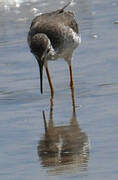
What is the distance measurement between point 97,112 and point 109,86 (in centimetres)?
91

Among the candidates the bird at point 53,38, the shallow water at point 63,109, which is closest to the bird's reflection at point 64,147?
the shallow water at point 63,109

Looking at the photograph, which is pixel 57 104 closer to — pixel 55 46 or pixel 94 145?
pixel 55 46

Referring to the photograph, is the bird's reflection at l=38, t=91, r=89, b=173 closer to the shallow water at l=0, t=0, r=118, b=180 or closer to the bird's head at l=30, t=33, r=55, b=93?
the shallow water at l=0, t=0, r=118, b=180

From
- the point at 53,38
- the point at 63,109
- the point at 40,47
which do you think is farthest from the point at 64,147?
the point at 53,38

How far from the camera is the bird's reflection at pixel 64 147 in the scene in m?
6.96

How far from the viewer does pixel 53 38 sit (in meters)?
9.46

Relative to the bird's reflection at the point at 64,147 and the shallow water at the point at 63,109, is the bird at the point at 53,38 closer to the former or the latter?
the shallow water at the point at 63,109

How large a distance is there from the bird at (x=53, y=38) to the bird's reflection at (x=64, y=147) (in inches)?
36.5

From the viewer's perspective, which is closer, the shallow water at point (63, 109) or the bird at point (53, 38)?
the shallow water at point (63, 109)

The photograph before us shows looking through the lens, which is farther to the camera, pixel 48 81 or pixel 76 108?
pixel 48 81

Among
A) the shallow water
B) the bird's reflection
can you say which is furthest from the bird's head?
the bird's reflection

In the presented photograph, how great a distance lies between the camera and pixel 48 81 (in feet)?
31.4

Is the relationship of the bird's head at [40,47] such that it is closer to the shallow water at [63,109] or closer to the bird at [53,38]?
the bird at [53,38]

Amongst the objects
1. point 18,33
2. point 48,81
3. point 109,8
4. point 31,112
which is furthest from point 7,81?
point 109,8
